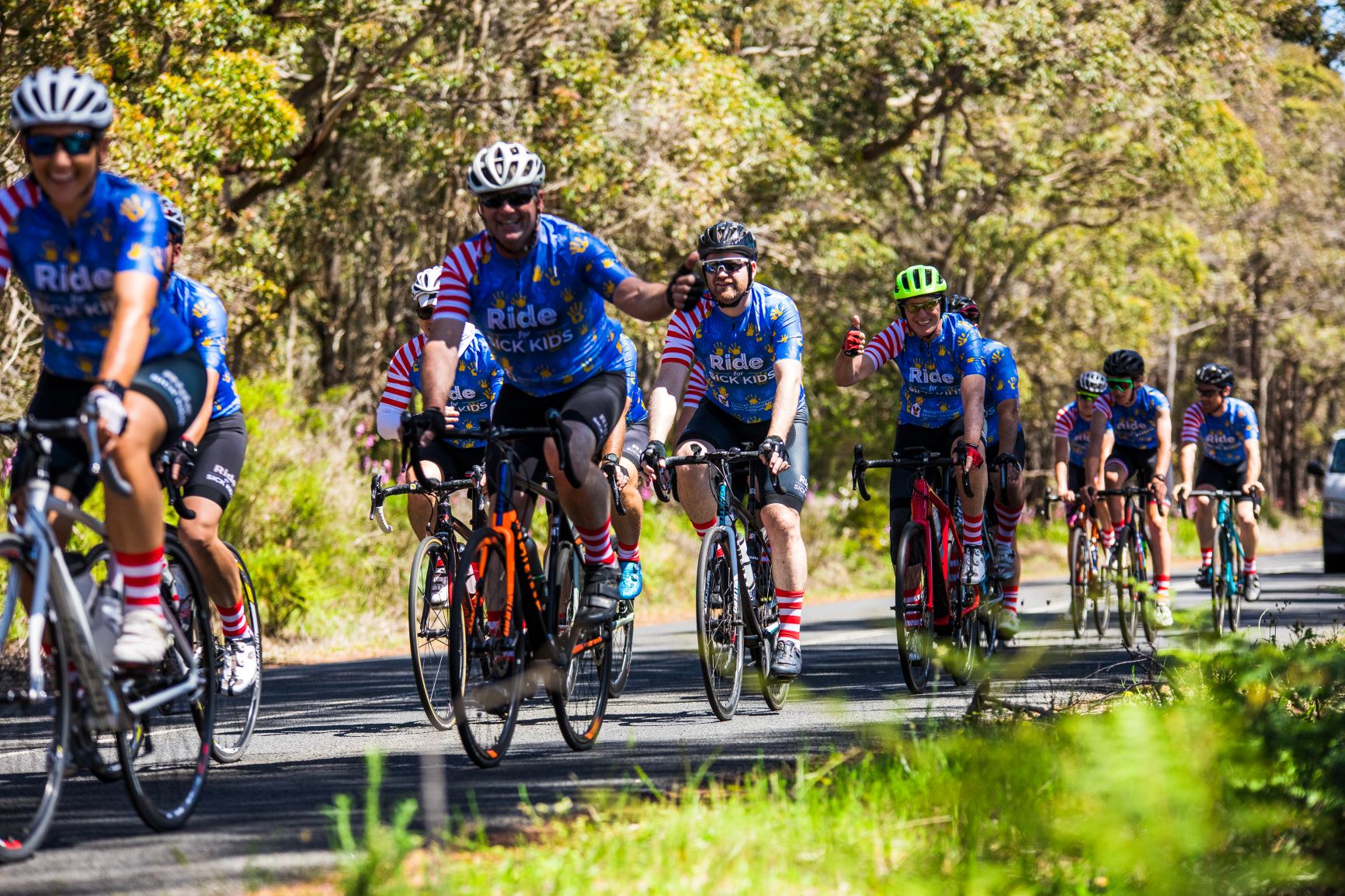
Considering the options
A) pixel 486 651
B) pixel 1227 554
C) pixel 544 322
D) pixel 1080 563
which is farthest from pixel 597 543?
pixel 1227 554

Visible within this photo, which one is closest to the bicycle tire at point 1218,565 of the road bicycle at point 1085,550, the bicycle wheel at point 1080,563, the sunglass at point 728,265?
the road bicycle at point 1085,550

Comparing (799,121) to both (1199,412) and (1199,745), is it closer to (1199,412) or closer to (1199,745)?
(1199,412)

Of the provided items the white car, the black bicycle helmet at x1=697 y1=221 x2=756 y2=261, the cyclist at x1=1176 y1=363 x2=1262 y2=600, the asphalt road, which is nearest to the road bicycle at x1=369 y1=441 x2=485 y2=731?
the asphalt road

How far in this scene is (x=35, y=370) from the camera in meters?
14.2

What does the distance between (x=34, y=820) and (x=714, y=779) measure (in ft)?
7.36

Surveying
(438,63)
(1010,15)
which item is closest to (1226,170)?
(1010,15)

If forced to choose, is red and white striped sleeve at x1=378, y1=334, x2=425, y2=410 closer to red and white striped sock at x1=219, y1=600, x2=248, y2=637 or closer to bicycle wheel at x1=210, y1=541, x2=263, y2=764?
bicycle wheel at x1=210, y1=541, x2=263, y2=764

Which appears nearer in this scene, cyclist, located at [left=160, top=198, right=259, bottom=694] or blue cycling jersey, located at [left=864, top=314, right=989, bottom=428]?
cyclist, located at [left=160, top=198, right=259, bottom=694]

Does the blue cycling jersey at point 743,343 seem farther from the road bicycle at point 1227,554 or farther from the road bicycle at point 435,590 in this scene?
the road bicycle at point 1227,554

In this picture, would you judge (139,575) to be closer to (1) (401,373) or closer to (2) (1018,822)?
(2) (1018,822)

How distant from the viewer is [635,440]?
367 inches

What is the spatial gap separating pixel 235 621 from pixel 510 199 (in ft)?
6.94

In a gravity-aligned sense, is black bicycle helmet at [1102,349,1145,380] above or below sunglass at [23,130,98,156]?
below

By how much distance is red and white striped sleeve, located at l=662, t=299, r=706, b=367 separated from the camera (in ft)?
28.9
